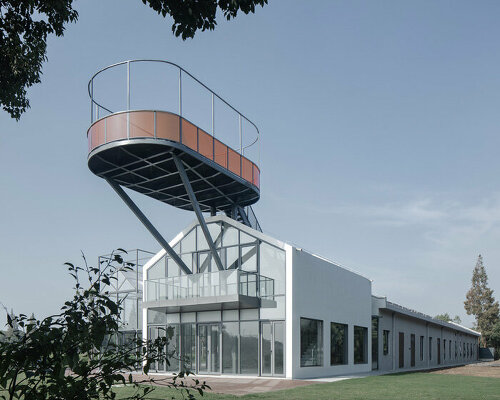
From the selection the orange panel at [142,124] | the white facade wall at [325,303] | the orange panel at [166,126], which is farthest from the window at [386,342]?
the orange panel at [142,124]

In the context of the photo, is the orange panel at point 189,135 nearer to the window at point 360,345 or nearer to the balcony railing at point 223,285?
the balcony railing at point 223,285

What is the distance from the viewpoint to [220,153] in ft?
78.4

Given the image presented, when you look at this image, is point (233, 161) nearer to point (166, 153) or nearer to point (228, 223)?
point (228, 223)

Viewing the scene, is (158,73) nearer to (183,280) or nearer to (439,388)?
(183,280)

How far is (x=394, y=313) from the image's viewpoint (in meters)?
35.0

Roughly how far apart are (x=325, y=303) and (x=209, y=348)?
232 inches

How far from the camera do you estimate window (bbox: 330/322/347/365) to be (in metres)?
26.1

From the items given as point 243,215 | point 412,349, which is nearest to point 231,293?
point 243,215

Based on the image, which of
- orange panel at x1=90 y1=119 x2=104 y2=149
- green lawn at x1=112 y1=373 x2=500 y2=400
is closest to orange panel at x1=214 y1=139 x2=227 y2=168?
orange panel at x1=90 y1=119 x2=104 y2=149

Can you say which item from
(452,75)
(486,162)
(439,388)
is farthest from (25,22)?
(486,162)

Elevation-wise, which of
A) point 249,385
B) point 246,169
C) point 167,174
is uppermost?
point 246,169

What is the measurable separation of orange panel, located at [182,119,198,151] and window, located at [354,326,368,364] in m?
14.2

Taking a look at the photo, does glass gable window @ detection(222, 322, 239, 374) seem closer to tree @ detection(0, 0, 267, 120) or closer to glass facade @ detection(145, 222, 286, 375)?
glass facade @ detection(145, 222, 286, 375)

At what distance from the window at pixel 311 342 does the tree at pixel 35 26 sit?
1634 centimetres
